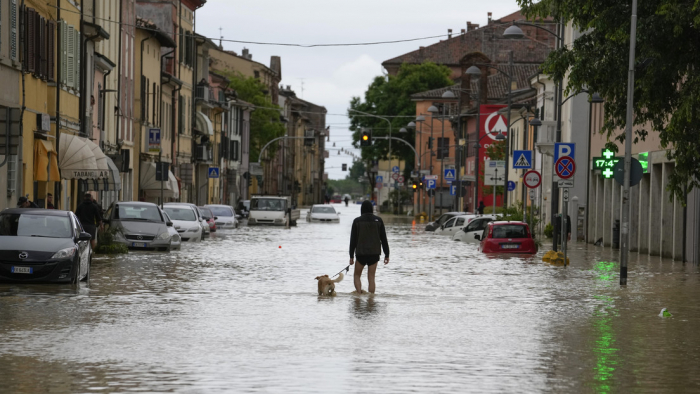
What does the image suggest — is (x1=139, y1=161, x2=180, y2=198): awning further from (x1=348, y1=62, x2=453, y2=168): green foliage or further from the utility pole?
(x1=348, y1=62, x2=453, y2=168): green foliage

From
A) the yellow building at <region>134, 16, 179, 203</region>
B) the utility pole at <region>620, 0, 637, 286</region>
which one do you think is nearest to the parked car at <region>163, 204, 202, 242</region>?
the yellow building at <region>134, 16, 179, 203</region>

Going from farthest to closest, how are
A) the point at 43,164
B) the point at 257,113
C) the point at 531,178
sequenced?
the point at 257,113
the point at 531,178
the point at 43,164

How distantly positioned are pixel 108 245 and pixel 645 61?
15.4 metres

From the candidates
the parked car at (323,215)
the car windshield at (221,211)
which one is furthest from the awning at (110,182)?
the parked car at (323,215)

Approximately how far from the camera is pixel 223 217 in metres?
60.4

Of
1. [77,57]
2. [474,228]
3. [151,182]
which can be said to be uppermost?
[77,57]

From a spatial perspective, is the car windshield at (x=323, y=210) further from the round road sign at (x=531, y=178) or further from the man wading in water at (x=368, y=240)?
the man wading in water at (x=368, y=240)

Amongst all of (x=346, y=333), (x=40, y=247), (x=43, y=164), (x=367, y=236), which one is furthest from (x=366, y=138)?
(x=346, y=333)

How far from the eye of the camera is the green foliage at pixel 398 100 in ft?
405

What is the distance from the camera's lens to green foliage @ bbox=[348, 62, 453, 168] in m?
123

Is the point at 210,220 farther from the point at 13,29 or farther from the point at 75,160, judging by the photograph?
the point at 13,29

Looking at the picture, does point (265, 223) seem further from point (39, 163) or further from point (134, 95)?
point (39, 163)

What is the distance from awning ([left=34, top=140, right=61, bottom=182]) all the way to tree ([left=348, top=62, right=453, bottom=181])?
85.6 meters

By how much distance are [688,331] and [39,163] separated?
75.6 ft
